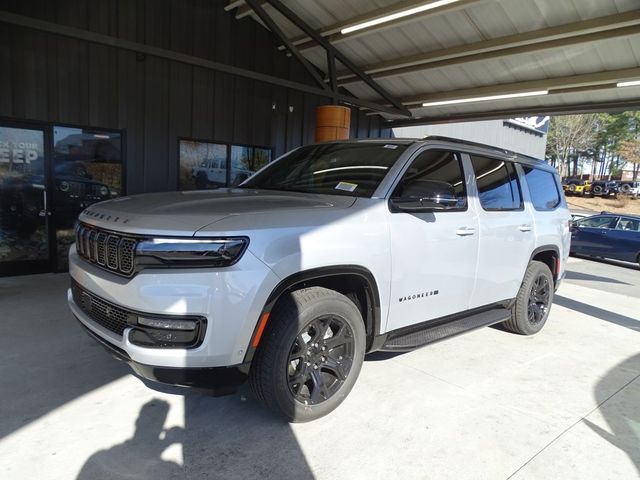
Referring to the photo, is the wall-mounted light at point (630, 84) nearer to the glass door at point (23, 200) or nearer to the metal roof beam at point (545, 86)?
the metal roof beam at point (545, 86)

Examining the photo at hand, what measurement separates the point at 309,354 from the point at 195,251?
989 millimetres

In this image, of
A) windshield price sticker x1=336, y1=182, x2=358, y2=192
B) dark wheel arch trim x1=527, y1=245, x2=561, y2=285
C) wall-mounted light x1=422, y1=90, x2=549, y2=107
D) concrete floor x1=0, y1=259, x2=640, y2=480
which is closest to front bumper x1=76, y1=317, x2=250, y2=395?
concrete floor x1=0, y1=259, x2=640, y2=480

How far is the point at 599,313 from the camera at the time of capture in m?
6.28

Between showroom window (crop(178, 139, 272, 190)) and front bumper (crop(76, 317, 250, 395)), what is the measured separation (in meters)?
6.78

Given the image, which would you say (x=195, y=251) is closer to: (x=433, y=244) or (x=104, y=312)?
(x=104, y=312)

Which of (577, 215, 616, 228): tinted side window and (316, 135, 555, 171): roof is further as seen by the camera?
(577, 215, 616, 228): tinted side window

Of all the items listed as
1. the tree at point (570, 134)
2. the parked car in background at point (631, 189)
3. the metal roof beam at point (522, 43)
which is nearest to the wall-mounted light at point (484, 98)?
the metal roof beam at point (522, 43)

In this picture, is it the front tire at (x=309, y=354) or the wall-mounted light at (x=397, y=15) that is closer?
the front tire at (x=309, y=354)

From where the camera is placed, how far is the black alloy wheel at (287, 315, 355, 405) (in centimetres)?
277

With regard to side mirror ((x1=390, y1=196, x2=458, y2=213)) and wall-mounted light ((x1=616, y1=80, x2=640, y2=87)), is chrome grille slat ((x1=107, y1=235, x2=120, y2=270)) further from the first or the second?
wall-mounted light ((x1=616, y1=80, x2=640, y2=87))

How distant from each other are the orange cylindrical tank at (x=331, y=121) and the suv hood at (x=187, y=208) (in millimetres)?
6136

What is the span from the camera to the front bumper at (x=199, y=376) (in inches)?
92.4

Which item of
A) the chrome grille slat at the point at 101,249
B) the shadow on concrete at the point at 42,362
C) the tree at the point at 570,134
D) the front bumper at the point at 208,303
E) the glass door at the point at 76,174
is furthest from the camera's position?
the tree at the point at 570,134

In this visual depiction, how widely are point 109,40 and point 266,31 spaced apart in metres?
4.25
